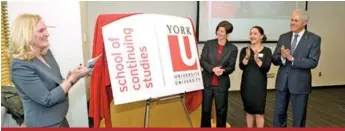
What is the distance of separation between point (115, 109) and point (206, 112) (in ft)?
3.42

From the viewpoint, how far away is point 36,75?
1.49m

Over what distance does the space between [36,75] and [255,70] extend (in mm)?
1910

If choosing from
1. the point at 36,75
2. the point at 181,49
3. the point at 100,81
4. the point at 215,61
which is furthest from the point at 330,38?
the point at 36,75

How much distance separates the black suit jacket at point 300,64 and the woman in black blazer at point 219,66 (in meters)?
0.44

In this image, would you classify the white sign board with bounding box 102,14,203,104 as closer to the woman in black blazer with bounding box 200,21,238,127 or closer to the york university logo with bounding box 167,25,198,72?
the york university logo with bounding box 167,25,198,72

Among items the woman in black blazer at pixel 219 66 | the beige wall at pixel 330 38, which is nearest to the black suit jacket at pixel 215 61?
the woman in black blazer at pixel 219 66

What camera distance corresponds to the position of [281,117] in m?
2.87

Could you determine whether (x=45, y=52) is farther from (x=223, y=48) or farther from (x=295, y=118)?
(x=295, y=118)

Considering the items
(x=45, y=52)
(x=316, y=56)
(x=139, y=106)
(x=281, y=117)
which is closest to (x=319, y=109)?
(x=281, y=117)

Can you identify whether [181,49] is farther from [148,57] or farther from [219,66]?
[219,66]

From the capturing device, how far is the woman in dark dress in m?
2.72

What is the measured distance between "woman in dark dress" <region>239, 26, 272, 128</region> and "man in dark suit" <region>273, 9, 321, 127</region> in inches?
5.2

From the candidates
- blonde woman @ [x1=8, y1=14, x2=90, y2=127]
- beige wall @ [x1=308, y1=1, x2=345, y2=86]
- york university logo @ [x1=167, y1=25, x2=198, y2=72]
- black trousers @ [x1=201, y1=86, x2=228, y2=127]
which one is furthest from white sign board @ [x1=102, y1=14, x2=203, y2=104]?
beige wall @ [x1=308, y1=1, x2=345, y2=86]

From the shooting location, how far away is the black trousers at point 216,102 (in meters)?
2.76
